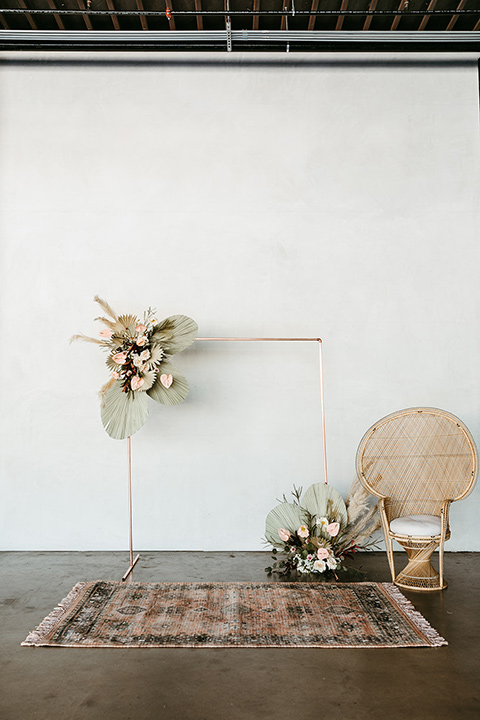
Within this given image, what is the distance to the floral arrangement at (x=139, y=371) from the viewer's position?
4.00 m

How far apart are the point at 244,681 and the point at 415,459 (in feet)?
6.99

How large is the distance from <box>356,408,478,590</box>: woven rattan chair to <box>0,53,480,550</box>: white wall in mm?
525

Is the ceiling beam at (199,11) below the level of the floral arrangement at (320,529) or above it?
above

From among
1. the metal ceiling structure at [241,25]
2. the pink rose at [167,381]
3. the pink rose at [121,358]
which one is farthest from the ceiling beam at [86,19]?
the pink rose at [167,381]

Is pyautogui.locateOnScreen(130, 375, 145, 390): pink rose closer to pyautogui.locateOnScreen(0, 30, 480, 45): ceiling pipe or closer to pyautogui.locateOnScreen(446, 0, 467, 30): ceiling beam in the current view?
pyautogui.locateOnScreen(0, 30, 480, 45): ceiling pipe

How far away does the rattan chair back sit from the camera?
4.07 m

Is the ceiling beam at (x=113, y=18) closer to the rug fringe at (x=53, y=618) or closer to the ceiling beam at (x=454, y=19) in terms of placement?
the ceiling beam at (x=454, y=19)

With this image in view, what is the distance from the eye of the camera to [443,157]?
4875 millimetres

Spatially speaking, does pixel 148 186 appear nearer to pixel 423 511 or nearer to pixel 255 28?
pixel 255 28

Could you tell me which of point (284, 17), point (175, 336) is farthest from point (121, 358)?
point (284, 17)

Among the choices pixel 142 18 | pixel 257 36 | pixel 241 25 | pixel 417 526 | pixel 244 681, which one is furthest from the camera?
pixel 241 25

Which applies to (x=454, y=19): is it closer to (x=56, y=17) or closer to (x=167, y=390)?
(x=56, y=17)

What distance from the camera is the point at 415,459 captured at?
418 centimetres

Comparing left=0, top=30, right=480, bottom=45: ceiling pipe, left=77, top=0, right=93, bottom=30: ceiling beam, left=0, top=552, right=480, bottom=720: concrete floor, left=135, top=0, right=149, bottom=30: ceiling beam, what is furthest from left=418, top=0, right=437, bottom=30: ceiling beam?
left=0, top=552, right=480, bottom=720: concrete floor
